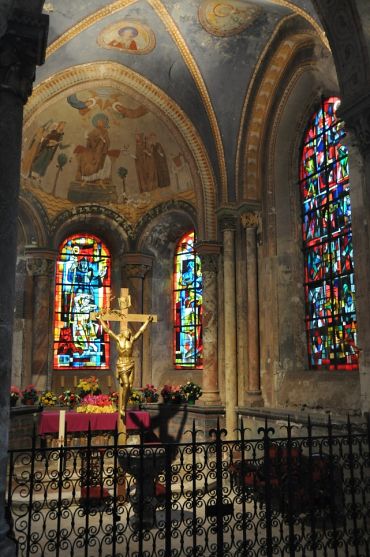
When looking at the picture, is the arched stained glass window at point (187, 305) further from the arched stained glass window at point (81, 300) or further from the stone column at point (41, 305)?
the stone column at point (41, 305)

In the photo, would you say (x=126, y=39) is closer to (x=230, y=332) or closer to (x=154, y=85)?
(x=154, y=85)

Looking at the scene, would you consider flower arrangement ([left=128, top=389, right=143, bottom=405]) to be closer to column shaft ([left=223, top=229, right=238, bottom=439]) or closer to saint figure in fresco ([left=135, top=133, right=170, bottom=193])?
column shaft ([left=223, top=229, right=238, bottom=439])

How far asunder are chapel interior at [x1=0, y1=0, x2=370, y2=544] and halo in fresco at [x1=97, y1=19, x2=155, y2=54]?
1.4 inches

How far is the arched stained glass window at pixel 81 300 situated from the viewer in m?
14.7

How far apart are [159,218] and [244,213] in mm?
3084

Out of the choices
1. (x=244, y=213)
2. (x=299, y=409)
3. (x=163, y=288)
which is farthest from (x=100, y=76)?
(x=299, y=409)

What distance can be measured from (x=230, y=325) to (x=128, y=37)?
6473 millimetres

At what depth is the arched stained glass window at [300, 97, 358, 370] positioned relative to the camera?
33.6 feet

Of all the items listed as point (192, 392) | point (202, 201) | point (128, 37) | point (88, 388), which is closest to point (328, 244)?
point (202, 201)

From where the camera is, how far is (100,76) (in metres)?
12.7

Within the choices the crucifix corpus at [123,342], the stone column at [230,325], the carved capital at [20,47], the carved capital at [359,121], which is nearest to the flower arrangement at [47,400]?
the crucifix corpus at [123,342]

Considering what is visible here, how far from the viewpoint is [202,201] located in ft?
43.8

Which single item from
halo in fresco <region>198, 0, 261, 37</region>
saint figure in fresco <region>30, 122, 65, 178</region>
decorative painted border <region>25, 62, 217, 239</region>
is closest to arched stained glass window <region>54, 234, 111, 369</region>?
saint figure in fresco <region>30, 122, 65, 178</region>

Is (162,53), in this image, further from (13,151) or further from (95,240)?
(13,151)
